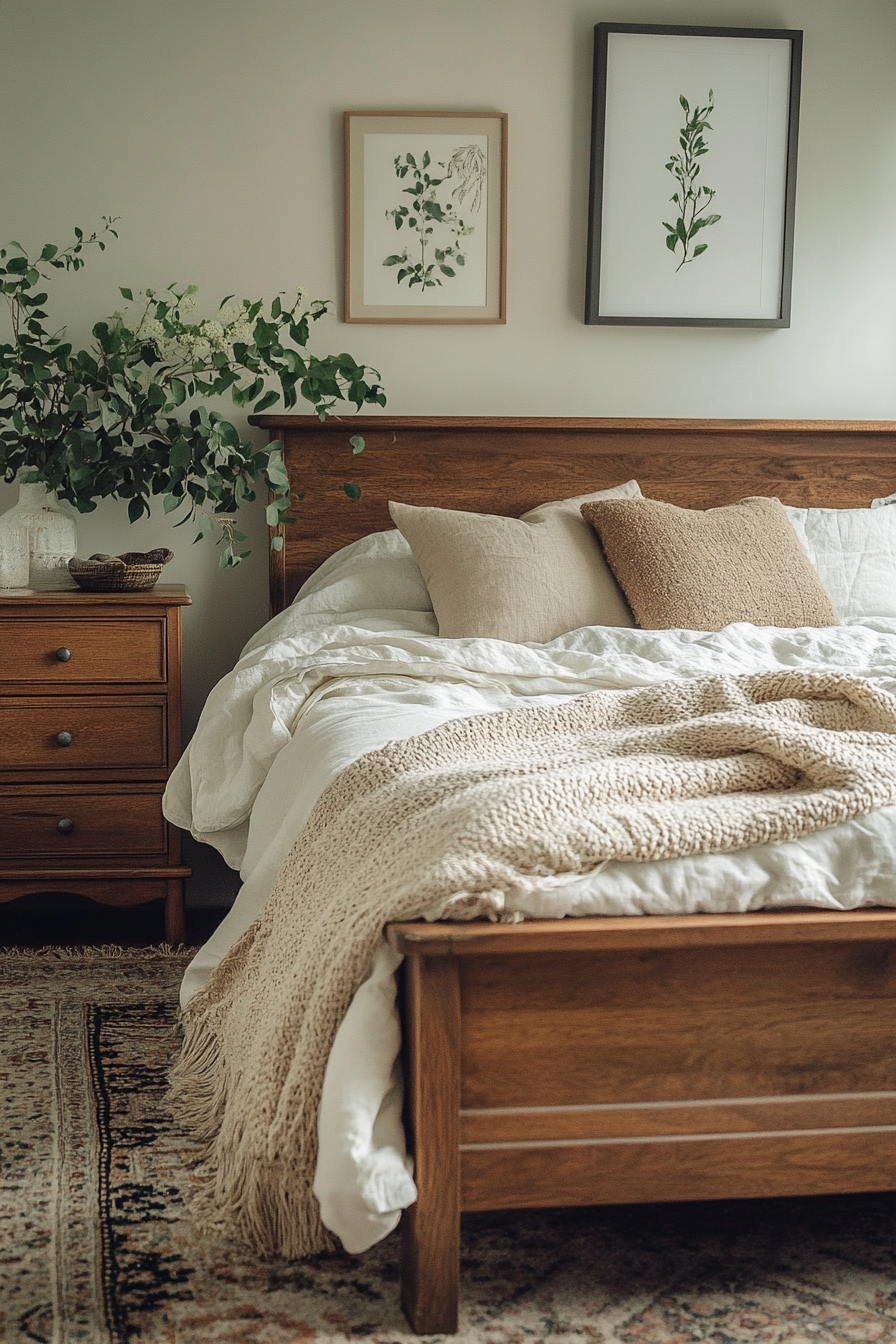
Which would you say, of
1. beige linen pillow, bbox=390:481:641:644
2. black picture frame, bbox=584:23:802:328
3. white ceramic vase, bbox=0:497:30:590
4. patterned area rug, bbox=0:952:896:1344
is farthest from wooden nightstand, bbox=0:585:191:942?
black picture frame, bbox=584:23:802:328

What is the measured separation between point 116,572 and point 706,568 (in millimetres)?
1244

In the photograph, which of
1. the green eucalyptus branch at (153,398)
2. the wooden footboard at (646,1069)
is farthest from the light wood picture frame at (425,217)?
the wooden footboard at (646,1069)

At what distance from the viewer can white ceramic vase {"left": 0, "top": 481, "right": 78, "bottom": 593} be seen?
277cm

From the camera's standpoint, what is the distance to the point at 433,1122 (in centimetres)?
122

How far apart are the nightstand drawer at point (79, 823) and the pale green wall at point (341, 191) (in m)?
0.54

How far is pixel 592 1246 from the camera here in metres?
1.47

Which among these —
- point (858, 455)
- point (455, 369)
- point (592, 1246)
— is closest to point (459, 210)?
point (455, 369)

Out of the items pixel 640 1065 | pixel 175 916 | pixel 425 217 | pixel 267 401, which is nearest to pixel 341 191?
pixel 425 217

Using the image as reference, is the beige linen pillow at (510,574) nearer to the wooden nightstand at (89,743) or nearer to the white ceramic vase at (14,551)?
the wooden nightstand at (89,743)

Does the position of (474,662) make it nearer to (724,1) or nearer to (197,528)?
(197,528)

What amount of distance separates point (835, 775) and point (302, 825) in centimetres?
72

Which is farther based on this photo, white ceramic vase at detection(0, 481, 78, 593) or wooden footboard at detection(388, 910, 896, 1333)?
white ceramic vase at detection(0, 481, 78, 593)

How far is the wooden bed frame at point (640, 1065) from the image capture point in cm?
122

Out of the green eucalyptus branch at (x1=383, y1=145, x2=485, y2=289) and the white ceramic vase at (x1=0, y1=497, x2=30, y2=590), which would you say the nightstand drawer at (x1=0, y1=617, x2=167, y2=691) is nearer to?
the white ceramic vase at (x1=0, y1=497, x2=30, y2=590)
